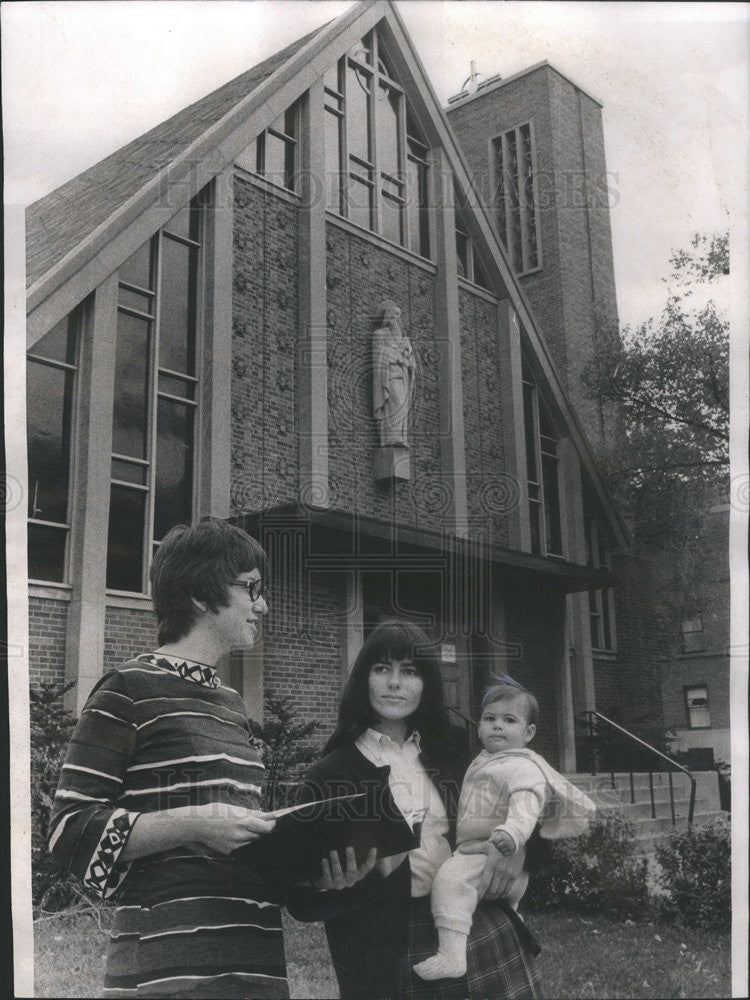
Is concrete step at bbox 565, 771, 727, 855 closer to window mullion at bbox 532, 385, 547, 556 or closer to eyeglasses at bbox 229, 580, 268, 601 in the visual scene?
window mullion at bbox 532, 385, 547, 556

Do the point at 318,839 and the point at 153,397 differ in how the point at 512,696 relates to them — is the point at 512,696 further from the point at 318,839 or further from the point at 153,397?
the point at 153,397

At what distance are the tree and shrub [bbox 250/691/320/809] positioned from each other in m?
1.71

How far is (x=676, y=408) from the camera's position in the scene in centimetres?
442

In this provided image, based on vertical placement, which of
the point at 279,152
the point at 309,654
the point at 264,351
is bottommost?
the point at 309,654

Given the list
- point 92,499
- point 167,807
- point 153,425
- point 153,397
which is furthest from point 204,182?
point 167,807

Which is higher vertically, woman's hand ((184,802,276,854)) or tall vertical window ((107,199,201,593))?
tall vertical window ((107,199,201,593))

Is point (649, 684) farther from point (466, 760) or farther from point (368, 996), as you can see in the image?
point (368, 996)

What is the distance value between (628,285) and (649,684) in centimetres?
183

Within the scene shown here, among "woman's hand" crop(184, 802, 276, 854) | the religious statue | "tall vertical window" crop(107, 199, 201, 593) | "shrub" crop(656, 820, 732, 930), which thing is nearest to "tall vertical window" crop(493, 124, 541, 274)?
the religious statue

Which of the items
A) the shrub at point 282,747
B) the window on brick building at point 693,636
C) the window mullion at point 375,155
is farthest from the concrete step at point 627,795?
the window mullion at point 375,155

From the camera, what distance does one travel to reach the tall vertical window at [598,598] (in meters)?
4.24

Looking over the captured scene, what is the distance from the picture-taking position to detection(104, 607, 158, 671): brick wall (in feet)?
12.0

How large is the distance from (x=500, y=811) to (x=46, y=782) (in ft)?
5.68

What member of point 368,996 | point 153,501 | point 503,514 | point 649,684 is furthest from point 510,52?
point 368,996
